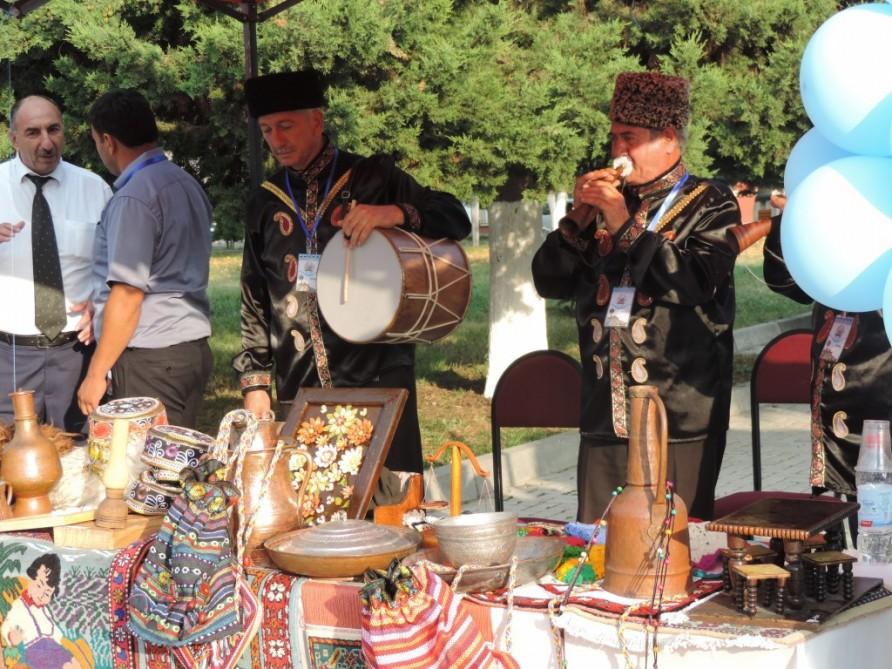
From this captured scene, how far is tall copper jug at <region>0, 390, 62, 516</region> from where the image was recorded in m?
3.27

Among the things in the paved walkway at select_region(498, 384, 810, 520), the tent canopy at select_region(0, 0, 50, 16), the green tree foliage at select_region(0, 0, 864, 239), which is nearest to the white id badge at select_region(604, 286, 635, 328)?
the tent canopy at select_region(0, 0, 50, 16)

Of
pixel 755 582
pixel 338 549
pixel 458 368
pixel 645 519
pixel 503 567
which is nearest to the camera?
pixel 755 582

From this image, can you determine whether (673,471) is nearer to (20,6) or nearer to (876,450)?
(876,450)

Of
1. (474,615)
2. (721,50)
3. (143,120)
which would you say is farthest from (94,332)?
(721,50)

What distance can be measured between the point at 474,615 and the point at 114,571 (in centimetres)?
91

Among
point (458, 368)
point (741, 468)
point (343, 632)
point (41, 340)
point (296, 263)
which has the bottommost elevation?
point (741, 468)

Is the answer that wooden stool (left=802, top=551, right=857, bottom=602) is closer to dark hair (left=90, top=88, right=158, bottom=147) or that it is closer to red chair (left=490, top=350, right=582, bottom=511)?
red chair (left=490, top=350, right=582, bottom=511)

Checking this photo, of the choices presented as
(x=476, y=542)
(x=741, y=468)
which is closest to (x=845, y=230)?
(x=476, y=542)

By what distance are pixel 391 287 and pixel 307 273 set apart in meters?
0.40

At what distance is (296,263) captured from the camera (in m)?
3.81

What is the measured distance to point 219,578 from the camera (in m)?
2.59

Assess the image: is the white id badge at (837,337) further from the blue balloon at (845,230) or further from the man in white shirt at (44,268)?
the man in white shirt at (44,268)

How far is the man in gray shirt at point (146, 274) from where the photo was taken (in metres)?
4.06

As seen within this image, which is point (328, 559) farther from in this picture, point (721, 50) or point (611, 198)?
point (721, 50)
